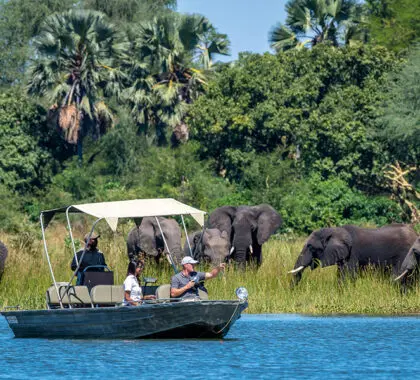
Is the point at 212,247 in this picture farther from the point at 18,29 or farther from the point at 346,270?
the point at 18,29

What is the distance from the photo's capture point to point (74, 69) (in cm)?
5612

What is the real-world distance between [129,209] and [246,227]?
42.1 feet

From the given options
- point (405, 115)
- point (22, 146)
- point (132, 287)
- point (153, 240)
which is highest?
point (22, 146)

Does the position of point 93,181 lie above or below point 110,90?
below

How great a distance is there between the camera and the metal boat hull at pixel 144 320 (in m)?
21.5

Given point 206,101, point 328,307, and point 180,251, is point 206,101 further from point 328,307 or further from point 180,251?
point 328,307

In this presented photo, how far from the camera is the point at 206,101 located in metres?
52.6

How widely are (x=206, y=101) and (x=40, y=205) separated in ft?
26.9

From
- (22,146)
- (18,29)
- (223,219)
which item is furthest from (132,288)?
(18,29)

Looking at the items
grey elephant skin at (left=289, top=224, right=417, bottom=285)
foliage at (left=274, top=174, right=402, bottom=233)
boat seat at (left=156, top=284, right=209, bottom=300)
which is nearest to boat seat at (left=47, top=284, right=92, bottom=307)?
boat seat at (left=156, top=284, right=209, bottom=300)

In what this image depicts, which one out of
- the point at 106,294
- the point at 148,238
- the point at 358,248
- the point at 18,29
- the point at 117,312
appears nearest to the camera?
the point at 117,312

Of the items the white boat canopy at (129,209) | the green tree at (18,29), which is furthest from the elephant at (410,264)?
the green tree at (18,29)

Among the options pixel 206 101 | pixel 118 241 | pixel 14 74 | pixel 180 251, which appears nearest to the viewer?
pixel 180 251

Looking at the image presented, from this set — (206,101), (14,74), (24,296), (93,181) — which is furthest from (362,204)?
(14,74)
